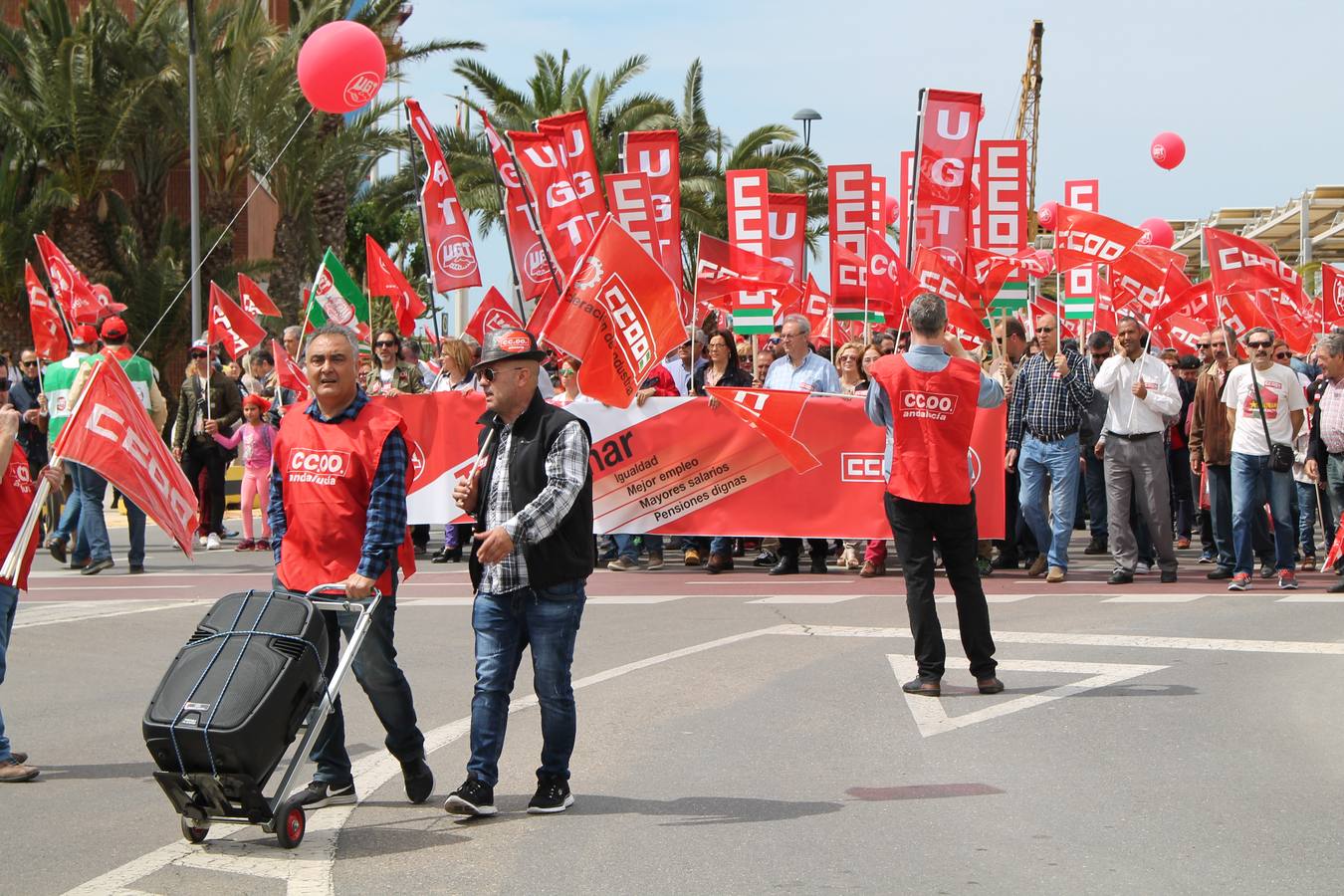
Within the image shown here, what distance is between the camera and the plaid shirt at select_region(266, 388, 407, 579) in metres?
6.01

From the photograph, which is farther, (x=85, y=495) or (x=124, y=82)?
(x=124, y=82)

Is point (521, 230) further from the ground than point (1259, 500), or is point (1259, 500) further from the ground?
point (521, 230)

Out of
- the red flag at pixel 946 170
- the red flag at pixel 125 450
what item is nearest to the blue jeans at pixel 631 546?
the red flag at pixel 946 170

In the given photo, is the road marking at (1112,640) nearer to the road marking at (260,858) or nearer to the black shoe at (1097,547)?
the road marking at (260,858)

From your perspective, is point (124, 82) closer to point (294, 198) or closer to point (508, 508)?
point (294, 198)

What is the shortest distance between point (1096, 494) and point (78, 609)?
31.0 feet

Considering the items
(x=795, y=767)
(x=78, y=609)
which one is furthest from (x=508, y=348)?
(x=78, y=609)

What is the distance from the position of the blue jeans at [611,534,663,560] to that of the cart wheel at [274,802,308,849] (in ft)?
29.5

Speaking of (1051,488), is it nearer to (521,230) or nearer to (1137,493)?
(1137,493)

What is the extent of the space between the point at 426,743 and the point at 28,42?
26.5m

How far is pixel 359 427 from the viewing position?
20.2 ft

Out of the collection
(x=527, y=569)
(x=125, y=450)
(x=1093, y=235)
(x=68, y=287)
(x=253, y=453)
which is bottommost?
(x=527, y=569)

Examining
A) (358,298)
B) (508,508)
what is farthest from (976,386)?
(358,298)

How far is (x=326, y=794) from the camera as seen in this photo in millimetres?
6320
